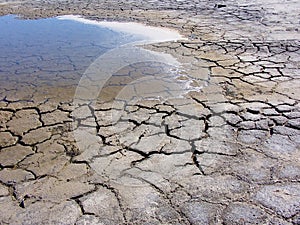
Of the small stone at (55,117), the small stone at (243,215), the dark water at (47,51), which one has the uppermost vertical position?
the dark water at (47,51)

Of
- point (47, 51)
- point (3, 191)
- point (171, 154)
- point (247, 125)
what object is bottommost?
point (3, 191)

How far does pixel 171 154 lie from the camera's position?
301 cm

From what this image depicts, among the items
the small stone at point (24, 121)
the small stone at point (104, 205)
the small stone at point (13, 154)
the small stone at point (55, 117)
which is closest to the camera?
the small stone at point (104, 205)

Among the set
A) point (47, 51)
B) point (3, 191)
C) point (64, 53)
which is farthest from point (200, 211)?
point (47, 51)

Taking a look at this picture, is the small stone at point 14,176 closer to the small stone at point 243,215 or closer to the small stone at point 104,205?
the small stone at point 104,205

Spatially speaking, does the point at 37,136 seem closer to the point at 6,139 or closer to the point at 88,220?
the point at 6,139

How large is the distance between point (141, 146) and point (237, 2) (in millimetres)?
8312

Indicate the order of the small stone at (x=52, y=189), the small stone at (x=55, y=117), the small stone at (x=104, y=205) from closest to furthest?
the small stone at (x=104, y=205) < the small stone at (x=52, y=189) < the small stone at (x=55, y=117)

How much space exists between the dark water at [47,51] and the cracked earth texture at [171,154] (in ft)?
0.68

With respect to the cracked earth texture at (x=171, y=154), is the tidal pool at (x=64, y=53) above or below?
above

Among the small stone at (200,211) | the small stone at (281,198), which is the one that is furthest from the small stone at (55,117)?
the small stone at (281,198)

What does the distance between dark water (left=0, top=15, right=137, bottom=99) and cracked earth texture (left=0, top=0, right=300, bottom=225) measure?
21cm

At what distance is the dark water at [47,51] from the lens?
4.90 m

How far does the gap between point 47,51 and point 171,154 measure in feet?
14.2
